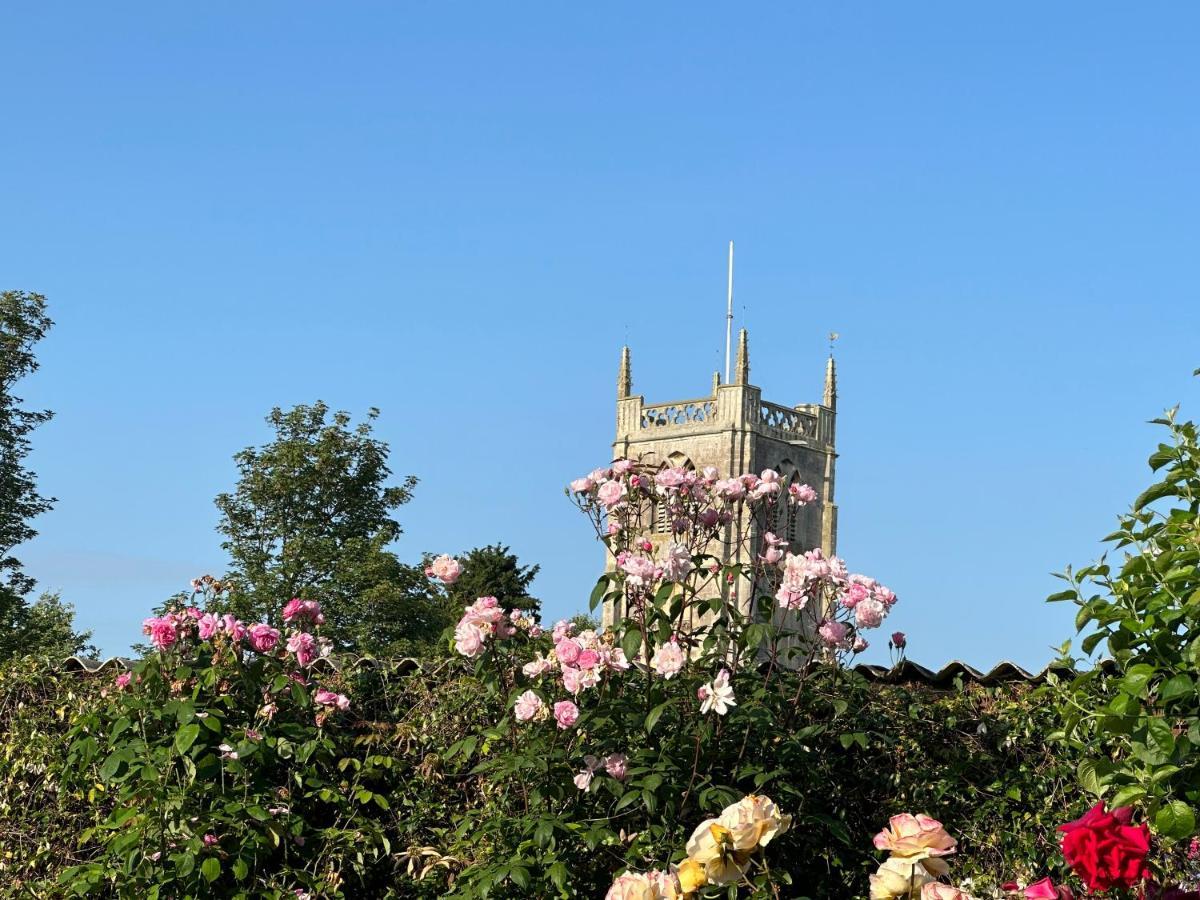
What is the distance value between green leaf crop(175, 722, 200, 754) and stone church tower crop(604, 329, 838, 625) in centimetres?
5133

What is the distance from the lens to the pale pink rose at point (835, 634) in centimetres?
583

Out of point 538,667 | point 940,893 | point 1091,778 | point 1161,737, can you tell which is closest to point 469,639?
point 538,667

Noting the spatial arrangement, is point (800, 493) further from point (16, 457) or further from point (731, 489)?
point (16, 457)

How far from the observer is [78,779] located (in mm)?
7695

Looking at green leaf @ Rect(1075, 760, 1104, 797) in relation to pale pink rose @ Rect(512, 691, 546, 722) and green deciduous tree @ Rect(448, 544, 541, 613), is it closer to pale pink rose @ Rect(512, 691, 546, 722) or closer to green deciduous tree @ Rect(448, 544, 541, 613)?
pale pink rose @ Rect(512, 691, 546, 722)

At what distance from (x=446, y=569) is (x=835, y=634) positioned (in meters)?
1.57

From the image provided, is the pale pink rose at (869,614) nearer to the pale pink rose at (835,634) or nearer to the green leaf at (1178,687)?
the pale pink rose at (835,634)

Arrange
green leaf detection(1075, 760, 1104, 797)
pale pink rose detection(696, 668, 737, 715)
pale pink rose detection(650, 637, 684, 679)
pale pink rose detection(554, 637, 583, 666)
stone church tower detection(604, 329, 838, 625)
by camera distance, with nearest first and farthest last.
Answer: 1. green leaf detection(1075, 760, 1104, 797)
2. pale pink rose detection(696, 668, 737, 715)
3. pale pink rose detection(650, 637, 684, 679)
4. pale pink rose detection(554, 637, 583, 666)
5. stone church tower detection(604, 329, 838, 625)

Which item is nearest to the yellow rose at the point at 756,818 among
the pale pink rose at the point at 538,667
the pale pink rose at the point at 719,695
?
the pale pink rose at the point at 719,695

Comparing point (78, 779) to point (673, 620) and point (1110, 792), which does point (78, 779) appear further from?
point (1110, 792)

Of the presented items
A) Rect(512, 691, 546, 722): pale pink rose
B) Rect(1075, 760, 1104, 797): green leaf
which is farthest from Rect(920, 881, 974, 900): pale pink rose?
Rect(512, 691, 546, 722): pale pink rose

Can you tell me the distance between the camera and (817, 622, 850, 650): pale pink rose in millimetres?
5832

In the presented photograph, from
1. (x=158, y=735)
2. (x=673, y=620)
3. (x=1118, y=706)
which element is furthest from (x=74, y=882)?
(x=1118, y=706)

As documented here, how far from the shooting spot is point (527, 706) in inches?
229
